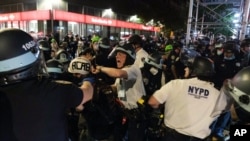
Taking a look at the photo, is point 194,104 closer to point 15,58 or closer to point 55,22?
point 15,58

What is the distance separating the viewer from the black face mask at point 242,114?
2.14 m

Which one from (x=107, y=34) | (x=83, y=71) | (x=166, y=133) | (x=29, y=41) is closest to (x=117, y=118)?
(x=166, y=133)

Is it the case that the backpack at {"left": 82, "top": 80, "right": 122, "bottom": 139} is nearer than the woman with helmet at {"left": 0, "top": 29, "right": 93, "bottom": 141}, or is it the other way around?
the woman with helmet at {"left": 0, "top": 29, "right": 93, "bottom": 141}

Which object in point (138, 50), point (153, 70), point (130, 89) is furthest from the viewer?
point (138, 50)

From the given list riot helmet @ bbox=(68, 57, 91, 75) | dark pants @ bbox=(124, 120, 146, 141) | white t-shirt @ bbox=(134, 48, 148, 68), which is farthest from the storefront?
riot helmet @ bbox=(68, 57, 91, 75)

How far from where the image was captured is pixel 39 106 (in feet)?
6.10

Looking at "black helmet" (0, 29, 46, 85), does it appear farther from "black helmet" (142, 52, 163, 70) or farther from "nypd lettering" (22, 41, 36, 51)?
"black helmet" (142, 52, 163, 70)

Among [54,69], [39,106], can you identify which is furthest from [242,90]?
[54,69]

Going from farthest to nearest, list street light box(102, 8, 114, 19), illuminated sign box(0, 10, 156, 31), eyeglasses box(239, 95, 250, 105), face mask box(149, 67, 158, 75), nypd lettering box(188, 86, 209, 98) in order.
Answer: street light box(102, 8, 114, 19), illuminated sign box(0, 10, 156, 31), face mask box(149, 67, 158, 75), nypd lettering box(188, 86, 209, 98), eyeglasses box(239, 95, 250, 105)

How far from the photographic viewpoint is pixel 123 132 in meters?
4.11

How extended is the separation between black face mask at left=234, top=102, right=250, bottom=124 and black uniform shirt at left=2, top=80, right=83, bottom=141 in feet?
4.12

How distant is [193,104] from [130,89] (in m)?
1.12

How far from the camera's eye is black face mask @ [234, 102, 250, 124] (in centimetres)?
214

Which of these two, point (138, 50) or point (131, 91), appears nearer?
point (131, 91)
